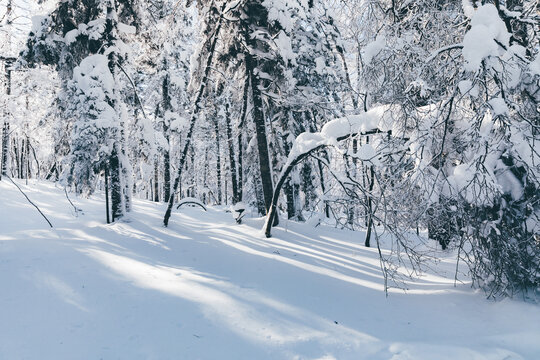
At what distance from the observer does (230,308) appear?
4.96 metres

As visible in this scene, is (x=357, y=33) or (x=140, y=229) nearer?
(x=357, y=33)

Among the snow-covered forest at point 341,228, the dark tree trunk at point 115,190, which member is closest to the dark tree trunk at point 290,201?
the snow-covered forest at point 341,228

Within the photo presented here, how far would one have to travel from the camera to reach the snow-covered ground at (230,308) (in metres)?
4.00

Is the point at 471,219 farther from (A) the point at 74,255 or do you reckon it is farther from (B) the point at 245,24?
(B) the point at 245,24

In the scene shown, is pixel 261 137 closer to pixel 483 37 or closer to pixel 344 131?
pixel 344 131

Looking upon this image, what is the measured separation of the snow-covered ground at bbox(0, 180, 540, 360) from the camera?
4.00 m

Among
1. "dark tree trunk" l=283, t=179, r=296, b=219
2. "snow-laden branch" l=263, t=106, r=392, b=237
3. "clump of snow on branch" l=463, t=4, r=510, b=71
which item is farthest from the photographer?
"dark tree trunk" l=283, t=179, r=296, b=219

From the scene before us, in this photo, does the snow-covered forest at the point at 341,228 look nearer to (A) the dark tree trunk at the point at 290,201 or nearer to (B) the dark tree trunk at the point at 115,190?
(B) the dark tree trunk at the point at 115,190

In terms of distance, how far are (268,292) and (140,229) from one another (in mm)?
5715

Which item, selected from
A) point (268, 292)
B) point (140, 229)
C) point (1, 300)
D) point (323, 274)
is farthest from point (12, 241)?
point (323, 274)

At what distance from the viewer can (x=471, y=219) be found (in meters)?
5.09

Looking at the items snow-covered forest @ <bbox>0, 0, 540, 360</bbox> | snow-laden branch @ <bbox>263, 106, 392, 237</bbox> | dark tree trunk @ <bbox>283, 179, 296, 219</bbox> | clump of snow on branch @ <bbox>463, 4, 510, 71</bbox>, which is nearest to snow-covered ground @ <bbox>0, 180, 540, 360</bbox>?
snow-covered forest @ <bbox>0, 0, 540, 360</bbox>

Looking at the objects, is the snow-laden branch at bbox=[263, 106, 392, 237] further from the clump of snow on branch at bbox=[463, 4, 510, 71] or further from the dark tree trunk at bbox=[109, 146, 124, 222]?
the dark tree trunk at bbox=[109, 146, 124, 222]

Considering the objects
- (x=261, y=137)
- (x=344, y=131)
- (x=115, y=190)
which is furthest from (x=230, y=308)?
(x=115, y=190)
